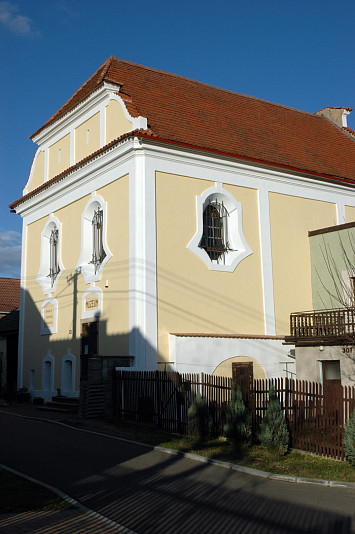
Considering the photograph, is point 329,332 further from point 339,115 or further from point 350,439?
point 339,115

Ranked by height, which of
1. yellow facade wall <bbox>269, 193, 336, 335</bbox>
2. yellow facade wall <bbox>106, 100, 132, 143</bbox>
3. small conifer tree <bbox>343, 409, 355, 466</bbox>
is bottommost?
small conifer tree <bbox>343, 409, 355, 466</bbox>

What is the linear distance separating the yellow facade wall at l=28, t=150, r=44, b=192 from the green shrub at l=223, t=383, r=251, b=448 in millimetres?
16264

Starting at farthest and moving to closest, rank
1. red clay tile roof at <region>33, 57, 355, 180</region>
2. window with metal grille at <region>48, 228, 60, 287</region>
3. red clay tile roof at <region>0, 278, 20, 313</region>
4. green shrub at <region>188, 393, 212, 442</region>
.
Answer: red clay tile roof at <region>0, 278, 20, 313</region> → window with metal grille at <region>48, 228, 60, 287</region> → red clay tile roof at <region>33, 57, 355, 180</region> → green shrub at <region>188, 393, 212, 442</region>

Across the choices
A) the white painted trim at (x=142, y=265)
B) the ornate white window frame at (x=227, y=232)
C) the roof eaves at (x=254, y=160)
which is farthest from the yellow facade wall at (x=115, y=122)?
the ornate white window frame at (x=227, y=232)

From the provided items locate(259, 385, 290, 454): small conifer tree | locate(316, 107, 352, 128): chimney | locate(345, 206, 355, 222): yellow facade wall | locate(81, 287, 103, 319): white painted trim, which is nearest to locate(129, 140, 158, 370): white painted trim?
locate(81, 287, 103, 319): white painted trim

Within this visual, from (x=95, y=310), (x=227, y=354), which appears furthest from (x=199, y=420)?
(x=95, y=310)

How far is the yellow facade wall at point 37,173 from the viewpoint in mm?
26600

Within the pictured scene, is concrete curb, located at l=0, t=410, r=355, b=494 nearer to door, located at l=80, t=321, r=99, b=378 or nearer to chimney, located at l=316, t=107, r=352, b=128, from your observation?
door, located at l=80, t=321, r=99, b=378

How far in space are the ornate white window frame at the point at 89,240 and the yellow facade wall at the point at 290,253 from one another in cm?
660

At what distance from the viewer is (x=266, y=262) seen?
22.5 m

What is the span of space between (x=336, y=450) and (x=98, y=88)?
15.7m

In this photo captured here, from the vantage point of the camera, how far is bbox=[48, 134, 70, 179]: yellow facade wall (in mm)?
24688

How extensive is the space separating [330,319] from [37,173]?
50.0ft

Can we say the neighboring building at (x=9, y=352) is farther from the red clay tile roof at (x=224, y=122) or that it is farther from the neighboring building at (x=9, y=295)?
the red clay tile roof at (x=224, y=122)
